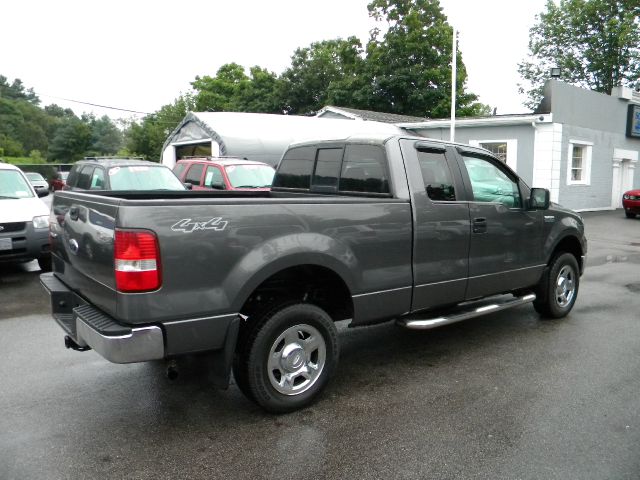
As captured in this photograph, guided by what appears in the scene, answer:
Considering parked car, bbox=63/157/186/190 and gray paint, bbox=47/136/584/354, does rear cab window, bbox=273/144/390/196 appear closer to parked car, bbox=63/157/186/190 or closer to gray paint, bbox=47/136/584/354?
gray paint, bbox=47/136/584/354

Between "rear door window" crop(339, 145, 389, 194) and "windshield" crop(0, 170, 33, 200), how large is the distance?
21.2 feet

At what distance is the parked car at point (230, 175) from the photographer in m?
12.0

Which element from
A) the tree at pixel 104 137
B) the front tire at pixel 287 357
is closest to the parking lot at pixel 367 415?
the front tire at pixel 287 357

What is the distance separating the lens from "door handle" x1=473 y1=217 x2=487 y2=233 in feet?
15.7

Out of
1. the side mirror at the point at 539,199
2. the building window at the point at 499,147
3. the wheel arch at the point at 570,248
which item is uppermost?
the building window at the point at 499,147

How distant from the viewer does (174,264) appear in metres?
3.12

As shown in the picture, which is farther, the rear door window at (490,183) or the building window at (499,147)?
the building window at (499,147)

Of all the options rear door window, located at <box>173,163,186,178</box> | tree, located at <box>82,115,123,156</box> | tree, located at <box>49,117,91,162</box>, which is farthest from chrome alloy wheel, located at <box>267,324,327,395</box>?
tree, located at <box>82,115,123,156</box>

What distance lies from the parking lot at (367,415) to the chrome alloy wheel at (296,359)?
0.22 metres

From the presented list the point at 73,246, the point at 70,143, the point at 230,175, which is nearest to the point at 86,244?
the point at 73,246

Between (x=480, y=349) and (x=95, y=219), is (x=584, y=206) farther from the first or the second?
(x=95, y=219)

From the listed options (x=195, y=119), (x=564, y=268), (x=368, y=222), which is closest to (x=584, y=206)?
(x=195, y=119)

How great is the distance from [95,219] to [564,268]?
4927 millimetres

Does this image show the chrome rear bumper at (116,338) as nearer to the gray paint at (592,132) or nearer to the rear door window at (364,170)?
the rear door window at (364,170)
